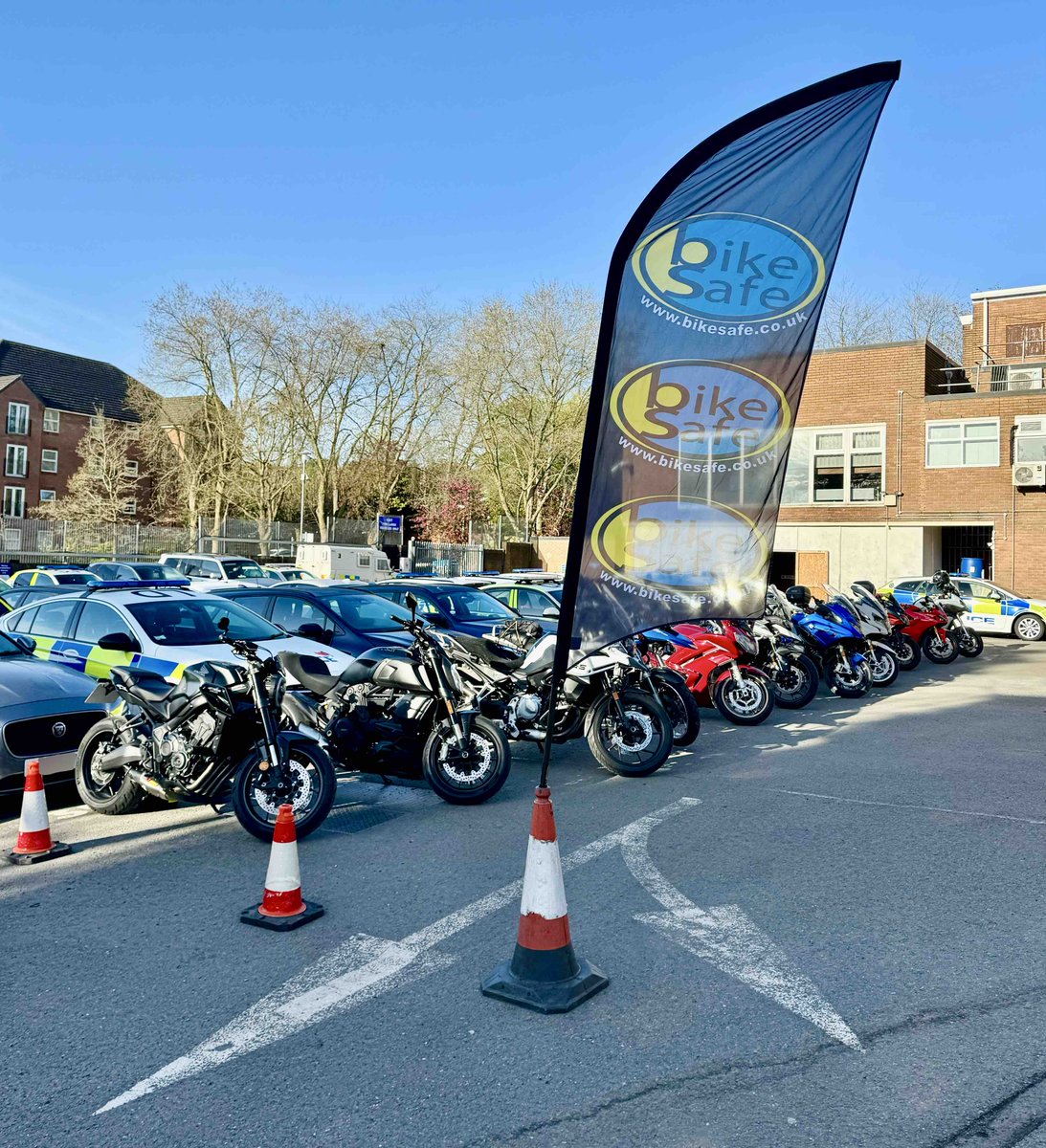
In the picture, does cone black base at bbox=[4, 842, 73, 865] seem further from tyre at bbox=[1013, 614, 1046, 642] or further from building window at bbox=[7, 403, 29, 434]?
building window at bbox=[7, 403, 29, 434]

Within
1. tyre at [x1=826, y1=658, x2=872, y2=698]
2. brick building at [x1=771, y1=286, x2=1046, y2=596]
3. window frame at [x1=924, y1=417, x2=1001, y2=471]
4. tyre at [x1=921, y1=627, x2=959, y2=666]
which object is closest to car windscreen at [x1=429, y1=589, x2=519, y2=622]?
tyre at [x1=826, y1=658, x2=872, y2=698]

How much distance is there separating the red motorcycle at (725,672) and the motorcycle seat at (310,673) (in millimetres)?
4393

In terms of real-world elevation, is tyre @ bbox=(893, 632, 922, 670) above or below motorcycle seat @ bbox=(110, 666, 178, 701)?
below

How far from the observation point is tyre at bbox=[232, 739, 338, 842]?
251 inches

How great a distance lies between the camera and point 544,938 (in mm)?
4242

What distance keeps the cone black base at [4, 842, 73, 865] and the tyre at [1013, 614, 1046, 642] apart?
2382 cm

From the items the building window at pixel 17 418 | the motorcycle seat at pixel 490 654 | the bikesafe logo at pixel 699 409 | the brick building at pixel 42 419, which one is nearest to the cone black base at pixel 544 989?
the bikesafe logo at pixel 699 409

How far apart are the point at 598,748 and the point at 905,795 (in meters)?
2.47

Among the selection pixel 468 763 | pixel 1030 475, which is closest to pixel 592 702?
pixel 468 763

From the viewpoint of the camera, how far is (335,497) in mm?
50562

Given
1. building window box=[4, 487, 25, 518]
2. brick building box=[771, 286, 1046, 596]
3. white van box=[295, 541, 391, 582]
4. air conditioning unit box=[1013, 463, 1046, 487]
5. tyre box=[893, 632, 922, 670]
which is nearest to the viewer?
tyre box=[893, 632, 922, 670]

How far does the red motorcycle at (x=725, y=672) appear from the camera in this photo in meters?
11.4

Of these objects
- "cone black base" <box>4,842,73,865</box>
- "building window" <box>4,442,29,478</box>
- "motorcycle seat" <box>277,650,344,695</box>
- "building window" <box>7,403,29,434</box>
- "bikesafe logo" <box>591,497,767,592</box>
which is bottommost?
"cone black base" <box>4,842,73,865</box>

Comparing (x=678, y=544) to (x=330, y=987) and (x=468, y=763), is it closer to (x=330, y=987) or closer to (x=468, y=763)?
(x=330, y=987)
